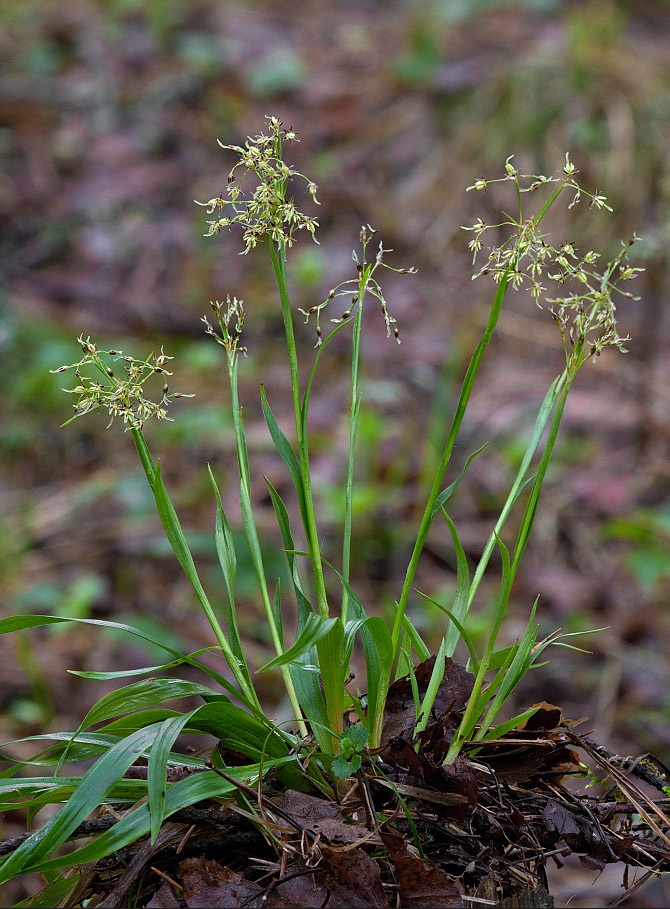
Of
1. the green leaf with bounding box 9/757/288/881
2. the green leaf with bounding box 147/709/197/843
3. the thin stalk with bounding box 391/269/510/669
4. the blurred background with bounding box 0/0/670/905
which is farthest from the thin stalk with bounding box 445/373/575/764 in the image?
the blurred background with bounding box 0/0/670/905

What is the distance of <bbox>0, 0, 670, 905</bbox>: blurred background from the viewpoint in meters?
2.77

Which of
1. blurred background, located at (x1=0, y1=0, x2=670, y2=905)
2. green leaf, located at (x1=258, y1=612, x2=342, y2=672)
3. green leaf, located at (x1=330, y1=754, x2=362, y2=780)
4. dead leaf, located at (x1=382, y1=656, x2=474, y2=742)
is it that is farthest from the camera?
blurred background, located at (x1=0, y1=0, x2=670, y2=905)

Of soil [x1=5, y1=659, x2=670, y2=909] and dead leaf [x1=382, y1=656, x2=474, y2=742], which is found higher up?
dead leaf [x1=382, y1=656, x2=474, y2=742]

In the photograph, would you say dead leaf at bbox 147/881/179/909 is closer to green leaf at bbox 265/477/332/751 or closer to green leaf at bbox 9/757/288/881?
green leaf at bbox 9/757/288/881

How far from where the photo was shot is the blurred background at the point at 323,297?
2771mm

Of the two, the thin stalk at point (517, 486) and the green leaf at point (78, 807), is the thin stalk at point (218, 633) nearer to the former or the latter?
the green leaf at point (78, 807)

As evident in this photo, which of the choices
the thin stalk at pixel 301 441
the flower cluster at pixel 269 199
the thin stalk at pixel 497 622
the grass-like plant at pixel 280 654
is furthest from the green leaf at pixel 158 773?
the flower cluster at pixel 269 199

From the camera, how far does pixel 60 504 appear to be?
3213 mm

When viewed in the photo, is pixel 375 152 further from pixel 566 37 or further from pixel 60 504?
pixel 60 504

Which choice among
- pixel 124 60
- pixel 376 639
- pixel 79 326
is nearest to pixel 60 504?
pixel 79 326

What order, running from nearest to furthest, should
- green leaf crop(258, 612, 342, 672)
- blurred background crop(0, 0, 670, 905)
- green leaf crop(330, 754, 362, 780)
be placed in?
green leaf crop(258, 612, 342, 672), green leaf crop(330, 754, 362, 780), blurred background crop(0, 0, 670, 905)

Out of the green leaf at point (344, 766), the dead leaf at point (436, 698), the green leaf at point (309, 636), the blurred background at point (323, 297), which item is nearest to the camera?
the green leaf at point (309, 636)

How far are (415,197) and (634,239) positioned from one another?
3.92m

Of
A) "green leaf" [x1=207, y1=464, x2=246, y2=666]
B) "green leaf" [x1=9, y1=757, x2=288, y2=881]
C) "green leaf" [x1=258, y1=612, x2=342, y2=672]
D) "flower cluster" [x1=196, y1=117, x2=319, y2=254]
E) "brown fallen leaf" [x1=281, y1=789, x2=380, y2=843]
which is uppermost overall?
"flower cluster" [x1=196, y1=117, x2=319, y2=254]
